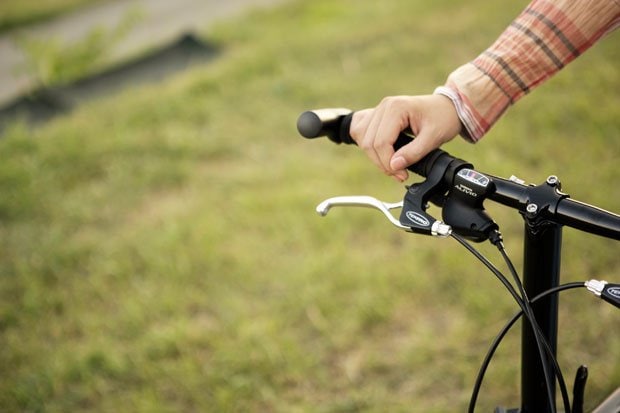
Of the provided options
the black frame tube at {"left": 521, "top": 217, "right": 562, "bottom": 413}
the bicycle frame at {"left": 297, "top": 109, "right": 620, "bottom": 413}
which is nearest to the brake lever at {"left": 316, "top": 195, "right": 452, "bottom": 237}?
the bicycle frame at {"left": 297, "top": 109, "right": 620, "bottom": 413}

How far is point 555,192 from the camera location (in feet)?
3.47

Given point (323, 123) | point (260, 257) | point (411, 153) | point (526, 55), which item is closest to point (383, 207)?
point (411, 153)

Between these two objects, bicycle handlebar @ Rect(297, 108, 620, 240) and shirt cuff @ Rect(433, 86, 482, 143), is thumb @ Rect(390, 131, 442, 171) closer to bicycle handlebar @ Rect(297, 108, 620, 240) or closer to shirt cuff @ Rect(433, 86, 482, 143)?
bicycle handlebar @ Rect(297, 108, 620, 240)

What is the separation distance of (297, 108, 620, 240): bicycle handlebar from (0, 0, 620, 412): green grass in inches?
62.9

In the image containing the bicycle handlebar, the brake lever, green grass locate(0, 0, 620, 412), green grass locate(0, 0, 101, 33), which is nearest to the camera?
the bicycle handlebar

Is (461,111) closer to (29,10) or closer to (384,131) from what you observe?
(384,131)

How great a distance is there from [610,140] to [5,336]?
3.36 meters

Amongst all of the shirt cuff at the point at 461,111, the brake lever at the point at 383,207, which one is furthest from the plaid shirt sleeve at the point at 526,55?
the brake lever at the point at 383,207

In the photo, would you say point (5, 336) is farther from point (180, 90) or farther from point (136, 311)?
point (180, 90)

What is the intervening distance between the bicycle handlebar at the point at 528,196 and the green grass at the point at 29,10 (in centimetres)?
775

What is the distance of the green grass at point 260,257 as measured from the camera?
2.78 m

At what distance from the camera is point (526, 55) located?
4.34ft

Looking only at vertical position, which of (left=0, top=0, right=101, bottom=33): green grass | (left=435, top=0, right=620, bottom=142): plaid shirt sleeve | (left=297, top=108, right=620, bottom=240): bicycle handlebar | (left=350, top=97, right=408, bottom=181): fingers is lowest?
(left=297, top=108, right=620, bottom=240): bicycle handlebar

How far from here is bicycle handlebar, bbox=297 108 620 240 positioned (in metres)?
1.01
